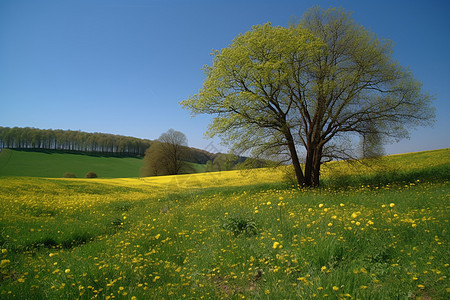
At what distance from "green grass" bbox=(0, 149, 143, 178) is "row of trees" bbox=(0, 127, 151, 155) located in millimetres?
3490

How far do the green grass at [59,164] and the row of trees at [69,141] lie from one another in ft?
11.4

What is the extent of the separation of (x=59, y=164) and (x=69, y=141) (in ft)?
55.3

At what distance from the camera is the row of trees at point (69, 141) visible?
179ft

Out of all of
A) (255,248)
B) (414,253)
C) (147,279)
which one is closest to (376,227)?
(414,253)

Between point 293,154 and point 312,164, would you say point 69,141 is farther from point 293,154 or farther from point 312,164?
point 312,164

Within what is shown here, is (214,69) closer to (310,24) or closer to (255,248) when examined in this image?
(310,24)

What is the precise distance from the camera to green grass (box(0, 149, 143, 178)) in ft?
145

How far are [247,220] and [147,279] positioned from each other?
3282mm

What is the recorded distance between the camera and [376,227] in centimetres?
542

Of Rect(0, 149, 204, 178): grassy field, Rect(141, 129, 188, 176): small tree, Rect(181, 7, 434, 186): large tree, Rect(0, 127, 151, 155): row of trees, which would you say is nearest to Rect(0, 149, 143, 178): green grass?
Rect(0, 149, 204, 178): grassy field

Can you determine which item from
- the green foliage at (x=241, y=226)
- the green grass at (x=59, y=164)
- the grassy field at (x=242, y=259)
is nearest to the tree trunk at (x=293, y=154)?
the grassy field at (x=242, y=259)

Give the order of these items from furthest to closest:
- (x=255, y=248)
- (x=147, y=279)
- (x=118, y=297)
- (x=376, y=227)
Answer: (x=376, y=227) → (x=255, y=248) → (x=147, y=279) → (x=118, y=297)

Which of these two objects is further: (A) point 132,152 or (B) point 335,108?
(A) point 132,152

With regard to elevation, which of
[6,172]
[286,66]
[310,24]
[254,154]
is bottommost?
[6,172]
